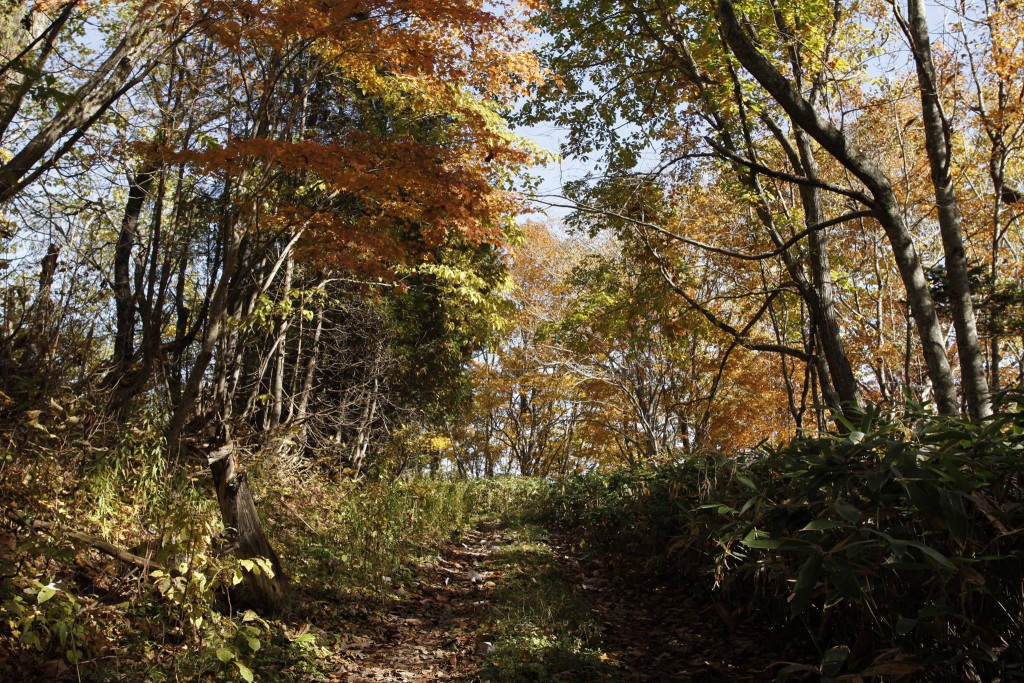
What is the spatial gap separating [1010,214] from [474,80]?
9.24 m

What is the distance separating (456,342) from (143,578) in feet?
33.1

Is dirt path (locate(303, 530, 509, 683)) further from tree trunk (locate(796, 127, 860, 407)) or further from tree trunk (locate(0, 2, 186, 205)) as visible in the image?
tree trunk (locate(796, 127, 860, 407))

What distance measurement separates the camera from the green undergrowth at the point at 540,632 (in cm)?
386

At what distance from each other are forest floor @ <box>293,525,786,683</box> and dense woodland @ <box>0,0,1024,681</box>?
48mm

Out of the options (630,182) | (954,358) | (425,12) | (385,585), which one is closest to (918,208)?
(954,358)

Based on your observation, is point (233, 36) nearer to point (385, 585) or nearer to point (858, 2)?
point (385, 585)

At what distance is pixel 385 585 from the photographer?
235 inches

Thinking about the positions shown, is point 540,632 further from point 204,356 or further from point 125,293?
point 125,293

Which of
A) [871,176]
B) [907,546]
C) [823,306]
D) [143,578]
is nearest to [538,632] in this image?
[143,578]

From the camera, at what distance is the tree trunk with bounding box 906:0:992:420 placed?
16.2 ft

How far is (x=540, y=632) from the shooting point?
14.9 feet

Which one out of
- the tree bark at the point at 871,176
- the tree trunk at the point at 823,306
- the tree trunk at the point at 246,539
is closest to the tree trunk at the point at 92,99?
the tree trunk at the point at 246,539

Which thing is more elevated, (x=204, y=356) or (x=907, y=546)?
(x=204, y=356)

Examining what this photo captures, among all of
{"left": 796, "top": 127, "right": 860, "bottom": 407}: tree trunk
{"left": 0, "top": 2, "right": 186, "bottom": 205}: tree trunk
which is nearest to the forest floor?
{"left": 796, "top": 127, "right": 860, "bottom": 407}: tree trunk
